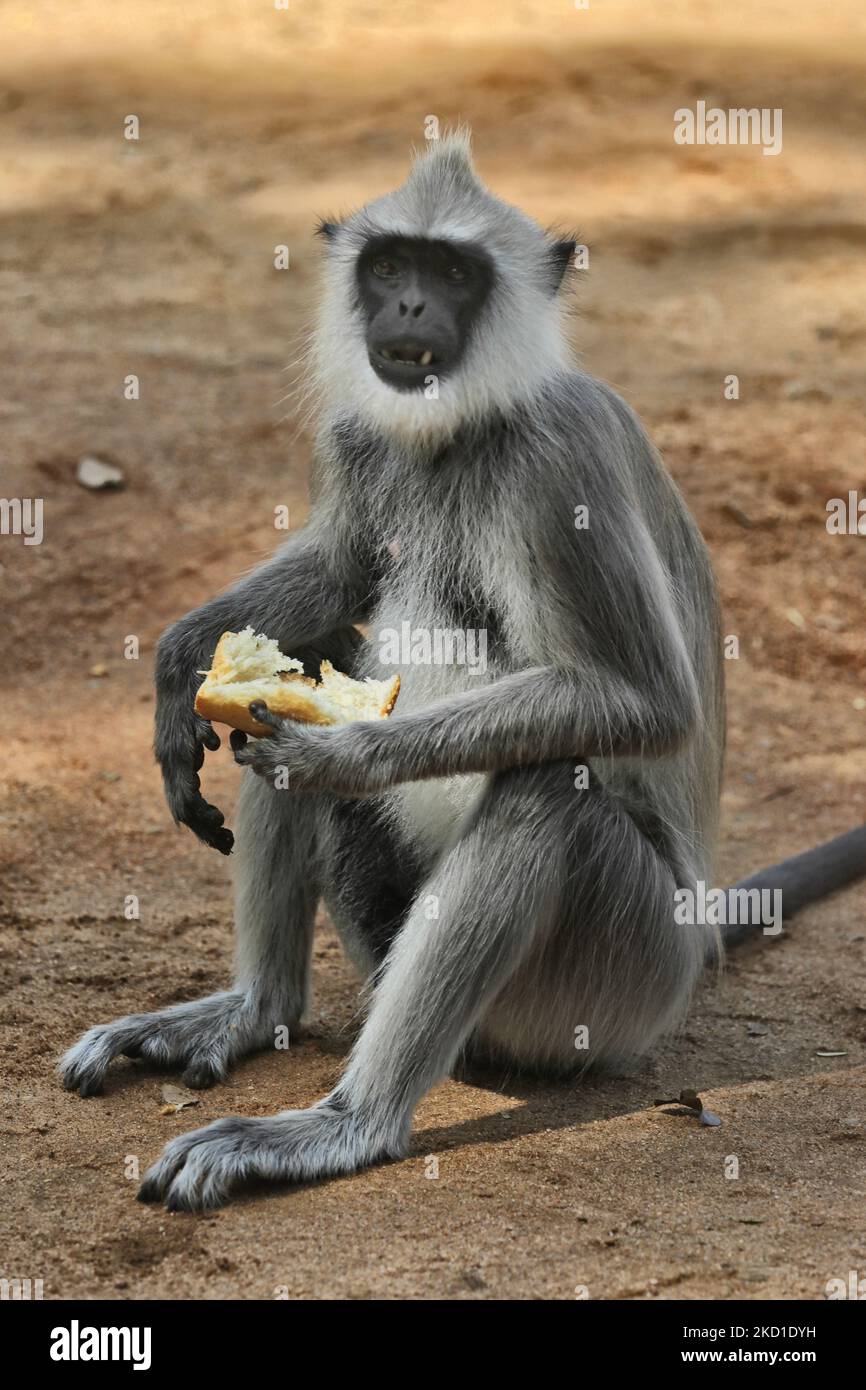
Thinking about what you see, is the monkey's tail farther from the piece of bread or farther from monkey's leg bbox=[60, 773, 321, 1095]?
the piece of bread

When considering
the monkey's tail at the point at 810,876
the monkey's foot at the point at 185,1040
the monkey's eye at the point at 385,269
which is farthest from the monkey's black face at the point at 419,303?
the monkey's tail at the point at 810,876

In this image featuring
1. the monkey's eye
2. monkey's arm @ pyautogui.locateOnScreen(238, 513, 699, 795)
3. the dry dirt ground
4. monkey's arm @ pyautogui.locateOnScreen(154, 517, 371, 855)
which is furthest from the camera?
monkey's arm @ pyautogui.locateOnScreen(154, 517, 371, 855)

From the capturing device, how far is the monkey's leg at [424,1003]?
3680 millimetres

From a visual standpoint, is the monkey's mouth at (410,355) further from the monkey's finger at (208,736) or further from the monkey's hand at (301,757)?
the monkey's finger at (208,736)

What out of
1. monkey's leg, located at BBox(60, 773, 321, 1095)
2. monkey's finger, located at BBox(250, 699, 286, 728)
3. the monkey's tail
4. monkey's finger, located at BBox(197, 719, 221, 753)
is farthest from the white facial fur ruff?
the monkey's tail

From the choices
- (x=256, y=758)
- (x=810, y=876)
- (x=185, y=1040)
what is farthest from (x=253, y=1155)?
(x=810, y=876)

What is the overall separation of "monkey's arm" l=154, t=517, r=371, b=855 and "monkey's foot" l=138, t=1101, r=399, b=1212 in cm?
90

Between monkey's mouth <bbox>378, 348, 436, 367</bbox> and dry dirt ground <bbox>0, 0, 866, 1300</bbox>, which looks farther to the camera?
monkey's mouth <bbox>378, 348, 436, 367</bbox>

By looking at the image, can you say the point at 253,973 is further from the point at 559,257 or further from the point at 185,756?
the point at 559,257

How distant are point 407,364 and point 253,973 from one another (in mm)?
1601

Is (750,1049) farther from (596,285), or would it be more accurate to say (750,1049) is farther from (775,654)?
(596,285)

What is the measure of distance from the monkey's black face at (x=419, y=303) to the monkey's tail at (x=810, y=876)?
2083 millimetres

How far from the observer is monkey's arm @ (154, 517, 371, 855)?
436 centimetres

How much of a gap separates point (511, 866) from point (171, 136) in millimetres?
8780
